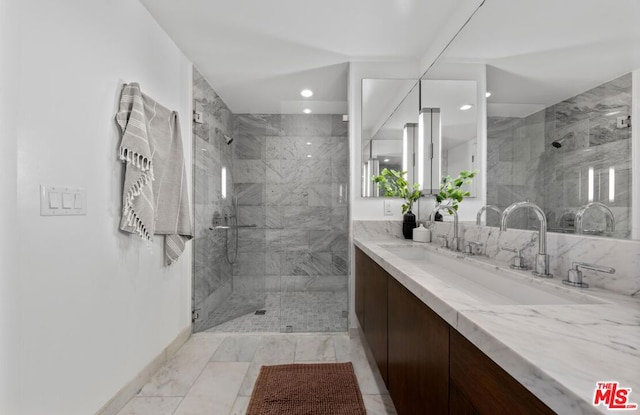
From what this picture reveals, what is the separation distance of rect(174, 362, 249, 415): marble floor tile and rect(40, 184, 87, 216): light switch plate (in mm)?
1155

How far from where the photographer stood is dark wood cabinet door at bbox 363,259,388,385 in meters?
1.49

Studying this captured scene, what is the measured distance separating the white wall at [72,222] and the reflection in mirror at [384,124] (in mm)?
1649

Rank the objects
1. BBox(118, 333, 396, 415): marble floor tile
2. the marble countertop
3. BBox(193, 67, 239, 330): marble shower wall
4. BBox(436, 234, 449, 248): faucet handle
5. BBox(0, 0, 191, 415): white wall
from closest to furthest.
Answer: the marble countertop, BBox(0, 0, 191, 415): white wall, BBox(118, 333, 396, 415): marble floor tile, BBox(436, 234, 449, 248): faucet handle, BBox(193, 67, 239, 330): marble shower wall

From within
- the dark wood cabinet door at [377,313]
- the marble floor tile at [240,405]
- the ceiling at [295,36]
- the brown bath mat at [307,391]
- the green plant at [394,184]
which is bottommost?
the marble floor tile at [240,405]

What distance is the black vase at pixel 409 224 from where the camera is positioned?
2.41 meters

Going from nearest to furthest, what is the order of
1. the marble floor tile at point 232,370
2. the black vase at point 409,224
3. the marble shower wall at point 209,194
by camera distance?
the marble floor tile at point 232,370
the black vase at point 409,224
the marble shower wall at point 209,194

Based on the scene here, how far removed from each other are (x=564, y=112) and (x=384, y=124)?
1.54 meters

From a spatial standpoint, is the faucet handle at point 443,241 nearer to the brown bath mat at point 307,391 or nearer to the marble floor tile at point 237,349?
the brown bath mat at point 307,391

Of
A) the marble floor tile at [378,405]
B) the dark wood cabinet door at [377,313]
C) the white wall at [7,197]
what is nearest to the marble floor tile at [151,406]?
the white wall at [7,197]

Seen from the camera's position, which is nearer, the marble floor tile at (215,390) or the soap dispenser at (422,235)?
the marble floor tile at (215,390)

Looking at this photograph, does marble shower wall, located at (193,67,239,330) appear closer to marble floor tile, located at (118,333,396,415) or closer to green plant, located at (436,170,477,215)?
marble floor tile, located at (118,333,396,415)

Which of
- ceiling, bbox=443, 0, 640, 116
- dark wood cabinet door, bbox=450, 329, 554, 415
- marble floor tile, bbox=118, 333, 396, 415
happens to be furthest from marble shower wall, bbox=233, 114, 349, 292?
dark wood cabinet door, bbox=450, 329, 554, 415

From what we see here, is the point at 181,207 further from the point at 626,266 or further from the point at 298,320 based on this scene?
the point at 626,266

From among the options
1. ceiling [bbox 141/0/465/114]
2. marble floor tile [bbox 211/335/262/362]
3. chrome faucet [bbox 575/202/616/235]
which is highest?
ceiling [bbox 141/0/465/114]
